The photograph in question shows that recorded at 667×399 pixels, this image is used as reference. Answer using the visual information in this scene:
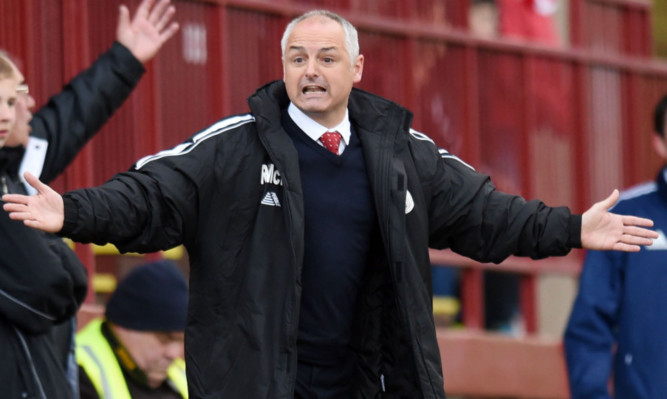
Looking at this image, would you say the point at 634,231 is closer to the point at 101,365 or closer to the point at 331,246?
the point at 331,246

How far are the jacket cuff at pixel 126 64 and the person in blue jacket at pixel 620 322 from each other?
7.45ft

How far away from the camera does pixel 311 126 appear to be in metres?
6.42

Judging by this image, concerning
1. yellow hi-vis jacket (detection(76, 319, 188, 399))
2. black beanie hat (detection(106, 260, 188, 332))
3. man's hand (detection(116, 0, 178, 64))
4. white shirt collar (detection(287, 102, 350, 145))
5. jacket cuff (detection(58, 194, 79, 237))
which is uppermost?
man's hand (detection(116, 0, 178, 64))

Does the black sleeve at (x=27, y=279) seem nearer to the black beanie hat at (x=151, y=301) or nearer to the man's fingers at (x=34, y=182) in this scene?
the black beanie hat at (x=151, y=301)

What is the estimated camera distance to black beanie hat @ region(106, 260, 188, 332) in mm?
7863

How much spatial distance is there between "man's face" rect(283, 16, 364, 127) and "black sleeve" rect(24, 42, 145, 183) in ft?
4.87

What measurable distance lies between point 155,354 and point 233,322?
5.76 ft

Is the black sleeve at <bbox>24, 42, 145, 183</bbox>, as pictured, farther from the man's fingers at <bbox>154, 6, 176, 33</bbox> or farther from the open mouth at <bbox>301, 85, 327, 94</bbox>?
the open mouth at <bbox>301, 85, 327, 94</bbox>

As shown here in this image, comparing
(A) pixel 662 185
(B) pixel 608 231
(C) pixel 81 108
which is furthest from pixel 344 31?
(A) pixel 662 185

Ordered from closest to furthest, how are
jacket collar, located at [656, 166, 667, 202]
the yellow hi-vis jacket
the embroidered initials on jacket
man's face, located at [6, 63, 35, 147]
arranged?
the embroidered initials on jacket, man's face, located at [6, 63, 35, 147], the yellow hi-vis jacket, jacket collar, located at [656, 166, 667, 202]

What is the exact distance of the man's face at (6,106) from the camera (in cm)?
683

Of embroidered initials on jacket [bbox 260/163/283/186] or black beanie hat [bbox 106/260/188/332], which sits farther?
black beanie hat [bbox 106/260/188/332]

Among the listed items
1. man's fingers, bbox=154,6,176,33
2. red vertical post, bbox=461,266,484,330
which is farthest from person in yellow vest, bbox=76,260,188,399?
red vertical post, bbox=461,266,484,330

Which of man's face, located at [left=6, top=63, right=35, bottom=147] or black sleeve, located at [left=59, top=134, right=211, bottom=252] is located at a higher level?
man's face, located at [left=6, top=63, right=35, bottom=147]
